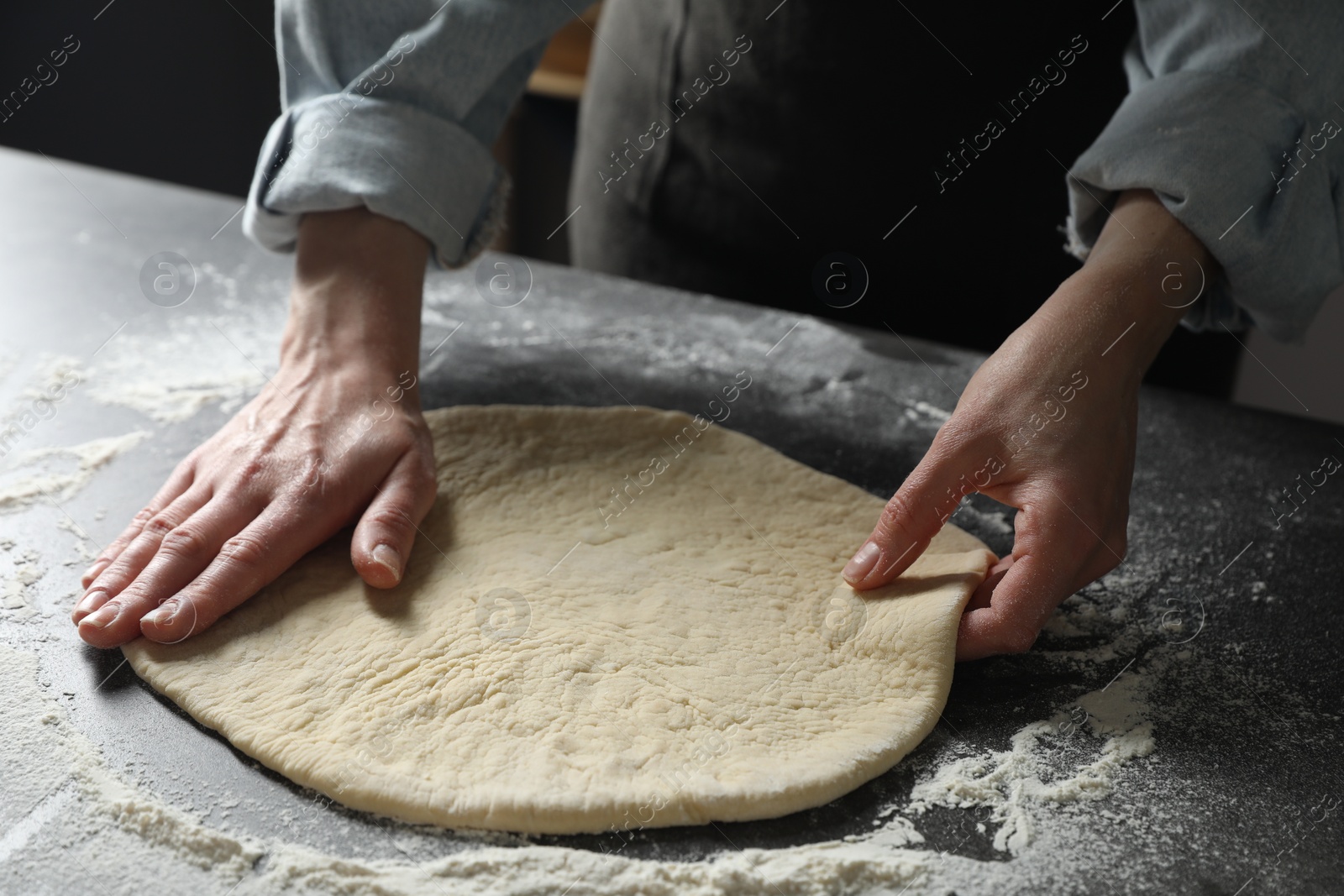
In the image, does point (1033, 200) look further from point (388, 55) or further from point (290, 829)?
point (290, 829)

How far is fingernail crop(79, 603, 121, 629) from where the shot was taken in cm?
109

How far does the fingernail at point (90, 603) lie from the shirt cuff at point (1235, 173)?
4.29 ft

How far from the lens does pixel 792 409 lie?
5.64ft

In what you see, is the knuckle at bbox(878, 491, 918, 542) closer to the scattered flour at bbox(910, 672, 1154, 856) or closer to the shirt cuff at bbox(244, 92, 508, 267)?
the scattered flour at bbox(910, 672, 1154, 856)

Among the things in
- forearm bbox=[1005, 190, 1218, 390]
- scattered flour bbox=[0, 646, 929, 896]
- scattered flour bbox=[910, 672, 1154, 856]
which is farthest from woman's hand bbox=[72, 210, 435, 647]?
forearm bbox=[1005, 190, 1218, 390]

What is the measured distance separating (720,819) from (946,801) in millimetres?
227

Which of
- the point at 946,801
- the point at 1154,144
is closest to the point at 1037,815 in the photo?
the point at 946,801

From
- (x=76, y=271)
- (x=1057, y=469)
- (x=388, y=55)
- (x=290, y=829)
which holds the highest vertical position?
(x=388, y=55)

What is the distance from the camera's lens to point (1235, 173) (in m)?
1.25

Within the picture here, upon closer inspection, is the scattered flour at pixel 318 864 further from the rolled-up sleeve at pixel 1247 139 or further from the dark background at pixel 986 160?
the dark background at pixel 986 160

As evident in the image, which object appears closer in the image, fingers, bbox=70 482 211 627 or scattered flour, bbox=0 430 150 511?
fingers, bbox=70 482 211 627

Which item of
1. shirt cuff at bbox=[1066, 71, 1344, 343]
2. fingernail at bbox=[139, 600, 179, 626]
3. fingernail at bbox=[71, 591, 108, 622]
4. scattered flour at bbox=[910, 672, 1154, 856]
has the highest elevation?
shirt cuff at bbox=[1066, 71, 1344, 343]

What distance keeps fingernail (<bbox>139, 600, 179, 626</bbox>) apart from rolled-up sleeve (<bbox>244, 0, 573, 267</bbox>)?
64 centimetres

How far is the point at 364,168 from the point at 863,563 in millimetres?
908
